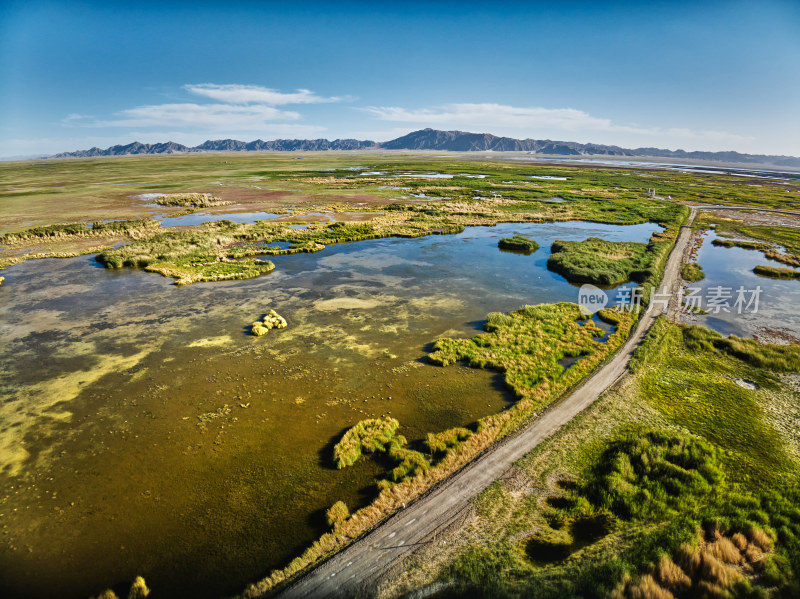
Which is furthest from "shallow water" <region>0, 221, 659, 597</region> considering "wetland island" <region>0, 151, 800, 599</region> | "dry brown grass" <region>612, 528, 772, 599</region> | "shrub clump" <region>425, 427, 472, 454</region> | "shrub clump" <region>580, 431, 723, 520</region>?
"dry brown grass" <region>612, 528, 772, 599</region>

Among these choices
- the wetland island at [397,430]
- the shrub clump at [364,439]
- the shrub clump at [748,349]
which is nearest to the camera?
the wetland island at [397,430]

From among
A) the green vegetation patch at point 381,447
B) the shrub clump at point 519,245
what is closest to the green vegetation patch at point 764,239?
the shrub clump at point 519,245

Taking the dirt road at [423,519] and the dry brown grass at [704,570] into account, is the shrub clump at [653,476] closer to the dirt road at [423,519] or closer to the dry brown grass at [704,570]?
the dry brown grass at [704,570]

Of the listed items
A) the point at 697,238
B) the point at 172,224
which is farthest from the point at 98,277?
the point at 697,238

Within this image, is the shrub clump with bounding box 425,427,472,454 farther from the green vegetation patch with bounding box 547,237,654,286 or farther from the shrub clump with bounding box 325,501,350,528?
the green vegetation patch with bounding box 547,237,654,286

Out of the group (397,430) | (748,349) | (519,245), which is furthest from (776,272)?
(397,430)

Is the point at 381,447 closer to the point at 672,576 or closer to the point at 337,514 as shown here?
the point at 337,514
